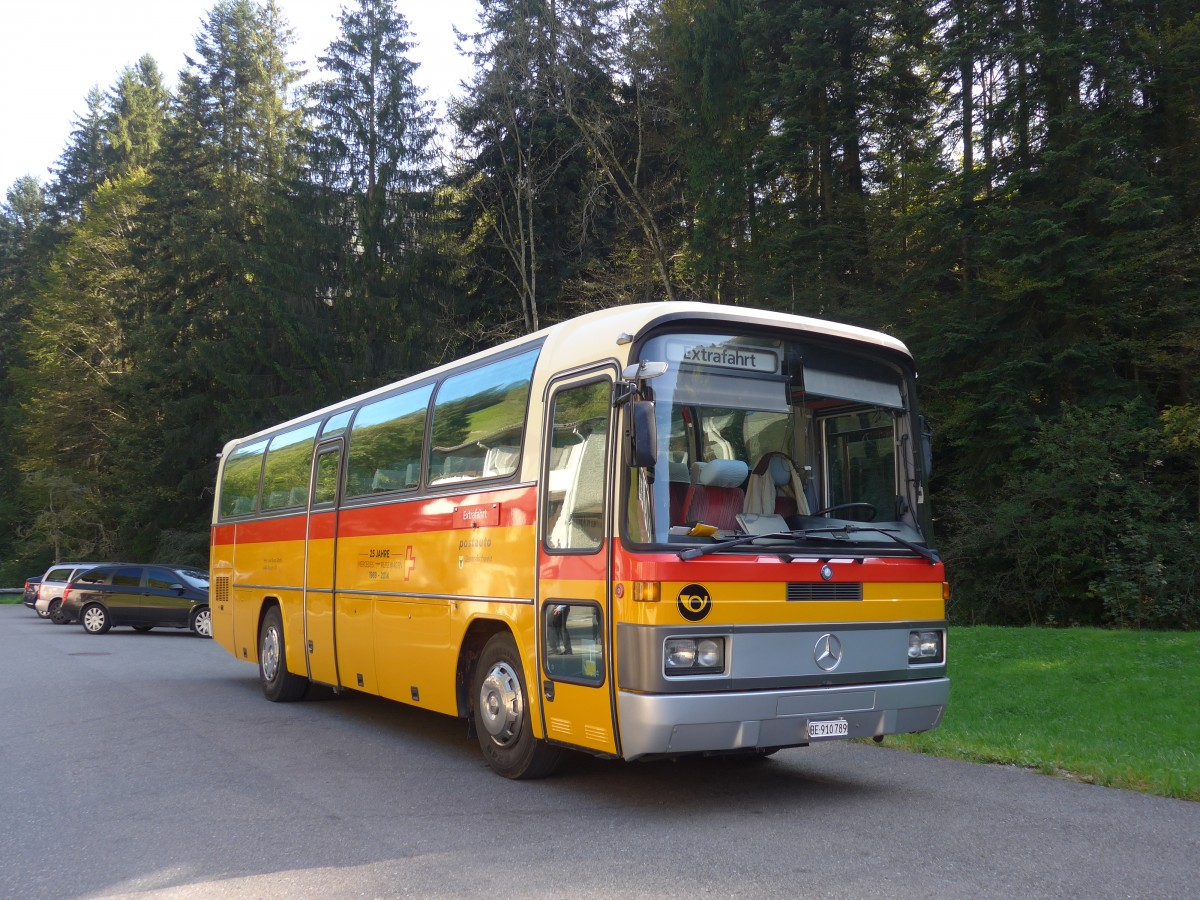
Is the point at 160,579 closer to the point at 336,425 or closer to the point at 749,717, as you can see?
the point at 336,425

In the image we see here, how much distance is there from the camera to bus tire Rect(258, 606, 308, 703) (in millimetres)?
13023

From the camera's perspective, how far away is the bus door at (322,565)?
11.6 m

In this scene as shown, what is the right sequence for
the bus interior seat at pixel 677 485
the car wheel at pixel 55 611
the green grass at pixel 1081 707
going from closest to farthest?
the bus interior seat at pixel 677 485 < the green grass at pixel 1081 707 < the car wheel at pixel 55 611

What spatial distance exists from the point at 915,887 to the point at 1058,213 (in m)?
21.1

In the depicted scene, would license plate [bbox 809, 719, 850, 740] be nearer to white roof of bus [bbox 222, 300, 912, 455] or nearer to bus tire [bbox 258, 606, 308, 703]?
white roof of bus [bbox 222, 300, 912, 455]

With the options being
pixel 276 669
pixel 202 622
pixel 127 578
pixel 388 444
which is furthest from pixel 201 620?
pixel 388 444

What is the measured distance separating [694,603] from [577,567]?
94cm

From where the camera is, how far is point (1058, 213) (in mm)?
23516

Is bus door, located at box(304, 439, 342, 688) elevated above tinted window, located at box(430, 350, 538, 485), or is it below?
below

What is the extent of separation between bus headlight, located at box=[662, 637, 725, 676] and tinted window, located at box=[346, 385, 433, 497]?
396 cm

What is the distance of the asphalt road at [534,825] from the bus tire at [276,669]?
8.20 ft

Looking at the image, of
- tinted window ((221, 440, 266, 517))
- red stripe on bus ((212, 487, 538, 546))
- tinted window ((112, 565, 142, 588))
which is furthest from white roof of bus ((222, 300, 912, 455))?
tinted window ((112, 565, 142, 588))

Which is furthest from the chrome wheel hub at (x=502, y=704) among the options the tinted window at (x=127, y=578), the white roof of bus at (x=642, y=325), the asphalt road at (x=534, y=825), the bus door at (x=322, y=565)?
the tinted window at (x=127, y=578)

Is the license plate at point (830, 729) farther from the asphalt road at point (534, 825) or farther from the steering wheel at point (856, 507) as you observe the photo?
the steering wheel at point (856, 507)
